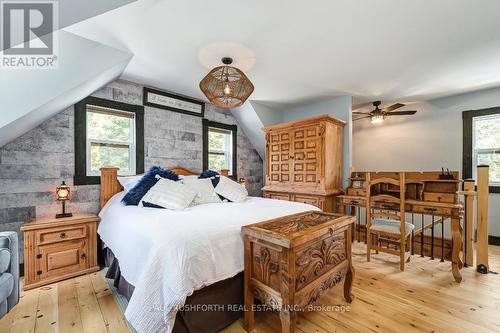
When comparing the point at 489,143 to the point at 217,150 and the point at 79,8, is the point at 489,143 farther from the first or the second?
the point at 79,8

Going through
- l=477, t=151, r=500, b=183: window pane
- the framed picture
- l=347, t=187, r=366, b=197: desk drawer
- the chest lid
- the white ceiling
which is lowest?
the chest lid

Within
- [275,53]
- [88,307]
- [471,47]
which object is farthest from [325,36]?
[88,307]

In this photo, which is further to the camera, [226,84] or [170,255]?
[226,84]

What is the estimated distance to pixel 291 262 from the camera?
1277mm

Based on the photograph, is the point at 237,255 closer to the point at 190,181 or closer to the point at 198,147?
the point at 190,181

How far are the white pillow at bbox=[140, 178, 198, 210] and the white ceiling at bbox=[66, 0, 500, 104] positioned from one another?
145 cm

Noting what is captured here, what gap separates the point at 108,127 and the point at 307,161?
3023mm

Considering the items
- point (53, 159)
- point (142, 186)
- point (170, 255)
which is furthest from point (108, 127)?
point (170, 255)

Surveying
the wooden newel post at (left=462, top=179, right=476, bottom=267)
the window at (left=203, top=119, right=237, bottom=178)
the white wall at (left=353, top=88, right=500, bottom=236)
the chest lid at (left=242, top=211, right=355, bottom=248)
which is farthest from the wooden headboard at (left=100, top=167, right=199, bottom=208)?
the white wall at (left=353, top=88, right=500, bottom=236)

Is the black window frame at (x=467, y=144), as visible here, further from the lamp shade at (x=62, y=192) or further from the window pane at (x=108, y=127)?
the lamp shade at (x=62, y=192)

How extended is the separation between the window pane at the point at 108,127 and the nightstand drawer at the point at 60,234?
1.21 metres

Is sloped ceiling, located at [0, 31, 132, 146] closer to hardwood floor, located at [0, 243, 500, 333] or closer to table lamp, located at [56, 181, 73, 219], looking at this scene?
table lamp, located at [56, 181, 73, 219]

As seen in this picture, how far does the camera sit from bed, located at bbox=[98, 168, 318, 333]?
1.23m

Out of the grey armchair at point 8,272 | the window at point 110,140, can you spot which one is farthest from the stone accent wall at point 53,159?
the grey armchair at point 8,272
